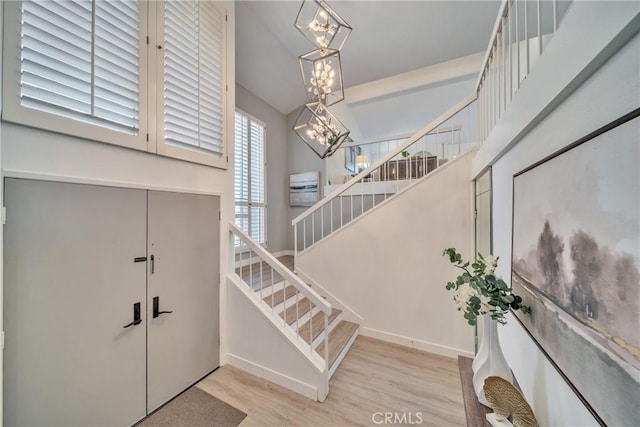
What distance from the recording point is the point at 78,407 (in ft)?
4.66

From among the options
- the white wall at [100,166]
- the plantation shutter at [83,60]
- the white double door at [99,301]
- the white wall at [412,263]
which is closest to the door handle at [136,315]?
the white double door at [99,301]

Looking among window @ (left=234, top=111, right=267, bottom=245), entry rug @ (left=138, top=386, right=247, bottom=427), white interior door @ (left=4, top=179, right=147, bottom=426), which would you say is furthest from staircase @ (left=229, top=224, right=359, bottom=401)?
window @ (left=234, top=111, right=267, bottom=245)

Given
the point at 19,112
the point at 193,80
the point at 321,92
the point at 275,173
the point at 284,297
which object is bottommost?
the point at 284,297

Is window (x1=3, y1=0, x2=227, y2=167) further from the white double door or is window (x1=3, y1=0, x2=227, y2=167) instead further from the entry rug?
the entry rug

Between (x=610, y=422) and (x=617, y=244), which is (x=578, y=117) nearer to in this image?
(x=617, y=244)

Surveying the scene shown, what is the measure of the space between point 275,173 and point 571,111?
195 inches

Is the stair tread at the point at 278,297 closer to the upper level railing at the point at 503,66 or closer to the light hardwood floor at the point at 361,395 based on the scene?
the light hardwood floor at the point at 361,395

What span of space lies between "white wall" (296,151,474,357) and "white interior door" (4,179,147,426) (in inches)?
91.0

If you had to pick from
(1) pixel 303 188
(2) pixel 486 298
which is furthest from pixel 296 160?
(2) pixel 486 298

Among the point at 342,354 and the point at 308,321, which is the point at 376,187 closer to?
the point at 308,321

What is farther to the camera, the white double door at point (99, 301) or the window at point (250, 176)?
the window at point (250, 176)

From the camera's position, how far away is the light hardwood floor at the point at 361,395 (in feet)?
5.90

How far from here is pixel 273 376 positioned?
2.14 m

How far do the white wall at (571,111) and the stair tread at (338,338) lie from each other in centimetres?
153
